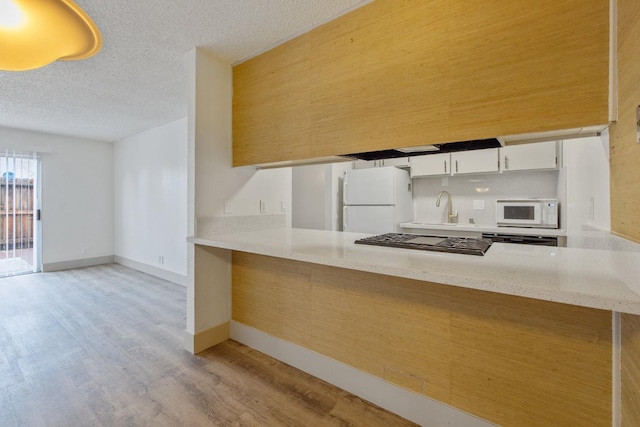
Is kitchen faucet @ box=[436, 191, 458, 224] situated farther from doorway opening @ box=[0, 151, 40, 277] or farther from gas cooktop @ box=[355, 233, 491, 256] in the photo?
doorway opening @ box=[0, 151, 40, 277]

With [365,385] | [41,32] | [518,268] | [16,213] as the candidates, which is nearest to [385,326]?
[365,385]

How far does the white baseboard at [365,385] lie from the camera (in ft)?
4.86

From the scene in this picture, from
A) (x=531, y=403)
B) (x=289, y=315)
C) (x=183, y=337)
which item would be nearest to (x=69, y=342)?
(x=183, y=337)

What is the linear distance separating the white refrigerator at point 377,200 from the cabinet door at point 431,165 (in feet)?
0.58

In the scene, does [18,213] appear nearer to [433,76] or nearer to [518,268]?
[433,76]

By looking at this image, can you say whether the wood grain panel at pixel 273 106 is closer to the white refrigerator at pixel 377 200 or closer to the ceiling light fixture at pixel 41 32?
the ceiling light fixture at pixel 41 32

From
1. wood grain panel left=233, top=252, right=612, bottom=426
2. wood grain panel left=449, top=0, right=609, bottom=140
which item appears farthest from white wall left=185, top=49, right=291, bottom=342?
wood grain panel left=449, top=0, right=609, bottom=140

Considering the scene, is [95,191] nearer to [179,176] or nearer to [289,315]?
[179,176]

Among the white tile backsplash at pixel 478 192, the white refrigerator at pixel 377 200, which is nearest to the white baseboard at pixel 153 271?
the white refrigerator at pixel 377 200

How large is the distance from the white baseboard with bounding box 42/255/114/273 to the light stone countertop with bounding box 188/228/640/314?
543cm

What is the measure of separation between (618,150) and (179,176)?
4.46 meters

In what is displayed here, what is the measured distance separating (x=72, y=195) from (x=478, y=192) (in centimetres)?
685

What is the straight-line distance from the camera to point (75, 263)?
17.4 ft

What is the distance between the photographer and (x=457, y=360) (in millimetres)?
1464
